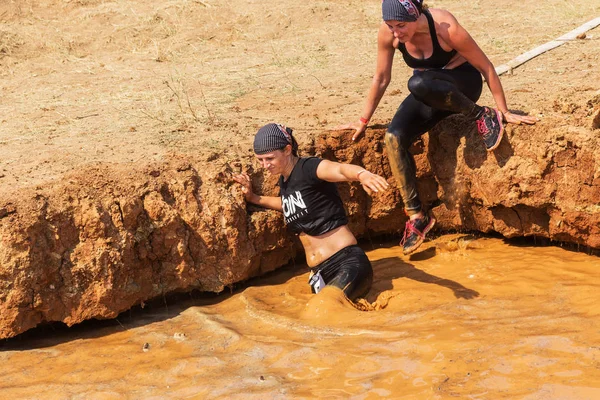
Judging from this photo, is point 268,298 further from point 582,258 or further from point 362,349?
point 582,258

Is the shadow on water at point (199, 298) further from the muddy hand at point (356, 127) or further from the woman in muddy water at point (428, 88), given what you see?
the muddy hand at point (356, 127)

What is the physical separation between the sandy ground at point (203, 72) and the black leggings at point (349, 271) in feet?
3.46

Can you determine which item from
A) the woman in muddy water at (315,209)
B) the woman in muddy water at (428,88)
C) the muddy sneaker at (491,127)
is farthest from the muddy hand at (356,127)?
the muddy sneaker at (491,127)

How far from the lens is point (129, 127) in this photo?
255 inches

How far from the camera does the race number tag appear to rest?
519 cm

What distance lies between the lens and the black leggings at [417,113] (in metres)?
5.19

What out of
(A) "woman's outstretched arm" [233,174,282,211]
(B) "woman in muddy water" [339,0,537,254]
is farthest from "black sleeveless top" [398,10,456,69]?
(A) "woman's outstretched arm" [233,174,282,211]

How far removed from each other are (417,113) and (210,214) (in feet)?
5.17

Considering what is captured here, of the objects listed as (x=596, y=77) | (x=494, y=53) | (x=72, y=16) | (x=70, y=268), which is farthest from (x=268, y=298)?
(x=72, y=16)

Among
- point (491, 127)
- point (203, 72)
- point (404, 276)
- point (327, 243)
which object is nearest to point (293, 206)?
point (327, 243)

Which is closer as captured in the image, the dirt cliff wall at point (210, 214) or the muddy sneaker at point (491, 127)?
the dirt cliff wall at point (210, 214)

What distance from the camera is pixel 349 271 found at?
5.04m

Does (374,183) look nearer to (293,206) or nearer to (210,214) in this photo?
(293,206)

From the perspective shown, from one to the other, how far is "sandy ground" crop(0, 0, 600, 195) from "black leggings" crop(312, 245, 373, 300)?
1055 mm
